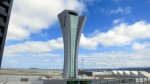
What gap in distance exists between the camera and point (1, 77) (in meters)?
86.8

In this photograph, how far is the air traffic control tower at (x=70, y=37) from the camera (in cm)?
11600

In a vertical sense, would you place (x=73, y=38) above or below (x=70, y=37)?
Answer: below

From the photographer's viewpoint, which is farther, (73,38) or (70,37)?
(73,38)

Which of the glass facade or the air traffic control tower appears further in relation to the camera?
the glass facade

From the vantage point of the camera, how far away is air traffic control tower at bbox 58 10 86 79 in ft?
381

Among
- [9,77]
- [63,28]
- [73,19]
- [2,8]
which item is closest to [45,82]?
[9,77]

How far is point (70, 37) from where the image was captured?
382ft

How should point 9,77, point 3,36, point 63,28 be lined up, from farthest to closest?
point 63,28 → point 9,77 → point 3,36

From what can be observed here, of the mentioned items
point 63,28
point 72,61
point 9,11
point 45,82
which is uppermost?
point 63,28

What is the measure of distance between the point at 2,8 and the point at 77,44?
2761 inches

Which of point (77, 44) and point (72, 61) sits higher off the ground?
point (77, 44)

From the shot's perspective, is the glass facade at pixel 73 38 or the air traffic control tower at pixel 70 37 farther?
the glass facade at pixel 73 38

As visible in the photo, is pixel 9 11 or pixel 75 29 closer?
pixel 9 11

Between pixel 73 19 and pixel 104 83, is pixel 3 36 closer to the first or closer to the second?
pixel 104 83
